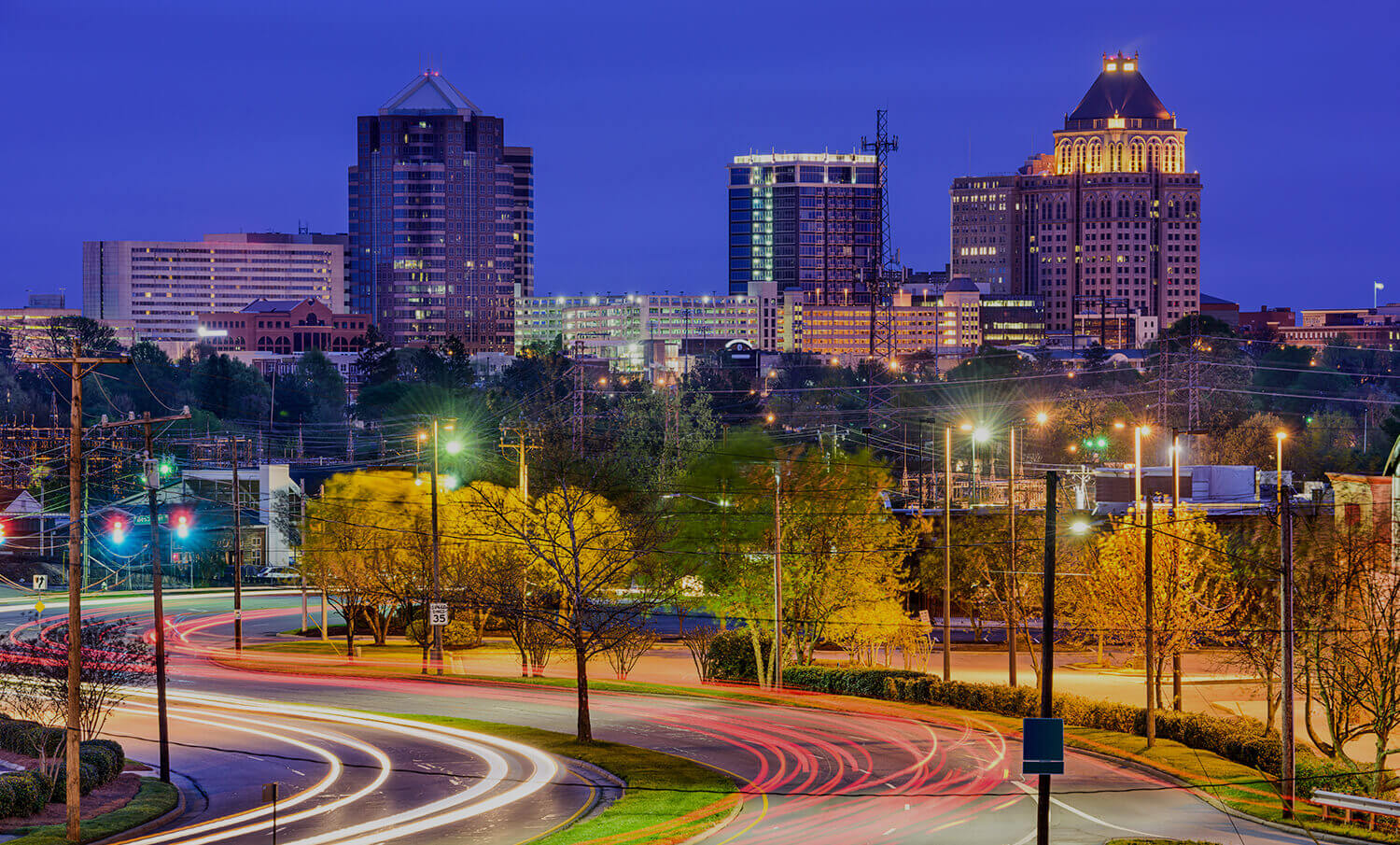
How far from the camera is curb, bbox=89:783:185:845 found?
3062 centimetres

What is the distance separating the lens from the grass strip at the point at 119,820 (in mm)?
30156

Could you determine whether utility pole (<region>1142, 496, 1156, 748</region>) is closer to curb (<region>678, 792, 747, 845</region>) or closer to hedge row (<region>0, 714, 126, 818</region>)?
curb (<region>678, 792, 747, 845</region>)

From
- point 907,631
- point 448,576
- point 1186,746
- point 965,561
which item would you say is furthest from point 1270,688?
point 448,576

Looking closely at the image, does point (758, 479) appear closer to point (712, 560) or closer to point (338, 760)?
point (712, 560)

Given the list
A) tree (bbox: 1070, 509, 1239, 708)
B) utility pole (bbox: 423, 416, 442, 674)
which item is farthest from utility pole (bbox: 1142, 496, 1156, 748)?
utility pole (bbox: 423, 416, 442, 674)

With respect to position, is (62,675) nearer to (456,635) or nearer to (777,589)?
(777,589)

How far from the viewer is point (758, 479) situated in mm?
59156

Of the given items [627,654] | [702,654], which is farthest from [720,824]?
[627,654]

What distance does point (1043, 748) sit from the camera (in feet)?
81.8

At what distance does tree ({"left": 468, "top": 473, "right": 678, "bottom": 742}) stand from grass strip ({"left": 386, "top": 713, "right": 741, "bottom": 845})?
3.90 ft

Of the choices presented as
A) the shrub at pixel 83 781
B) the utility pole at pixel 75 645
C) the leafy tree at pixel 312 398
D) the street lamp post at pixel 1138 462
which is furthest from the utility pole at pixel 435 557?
the leafy tree at pixel 312 398

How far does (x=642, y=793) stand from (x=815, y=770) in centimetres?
519

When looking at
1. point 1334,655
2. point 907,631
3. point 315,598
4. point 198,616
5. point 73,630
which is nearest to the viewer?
point 73,630

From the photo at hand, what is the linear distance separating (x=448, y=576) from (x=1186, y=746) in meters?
30.5
